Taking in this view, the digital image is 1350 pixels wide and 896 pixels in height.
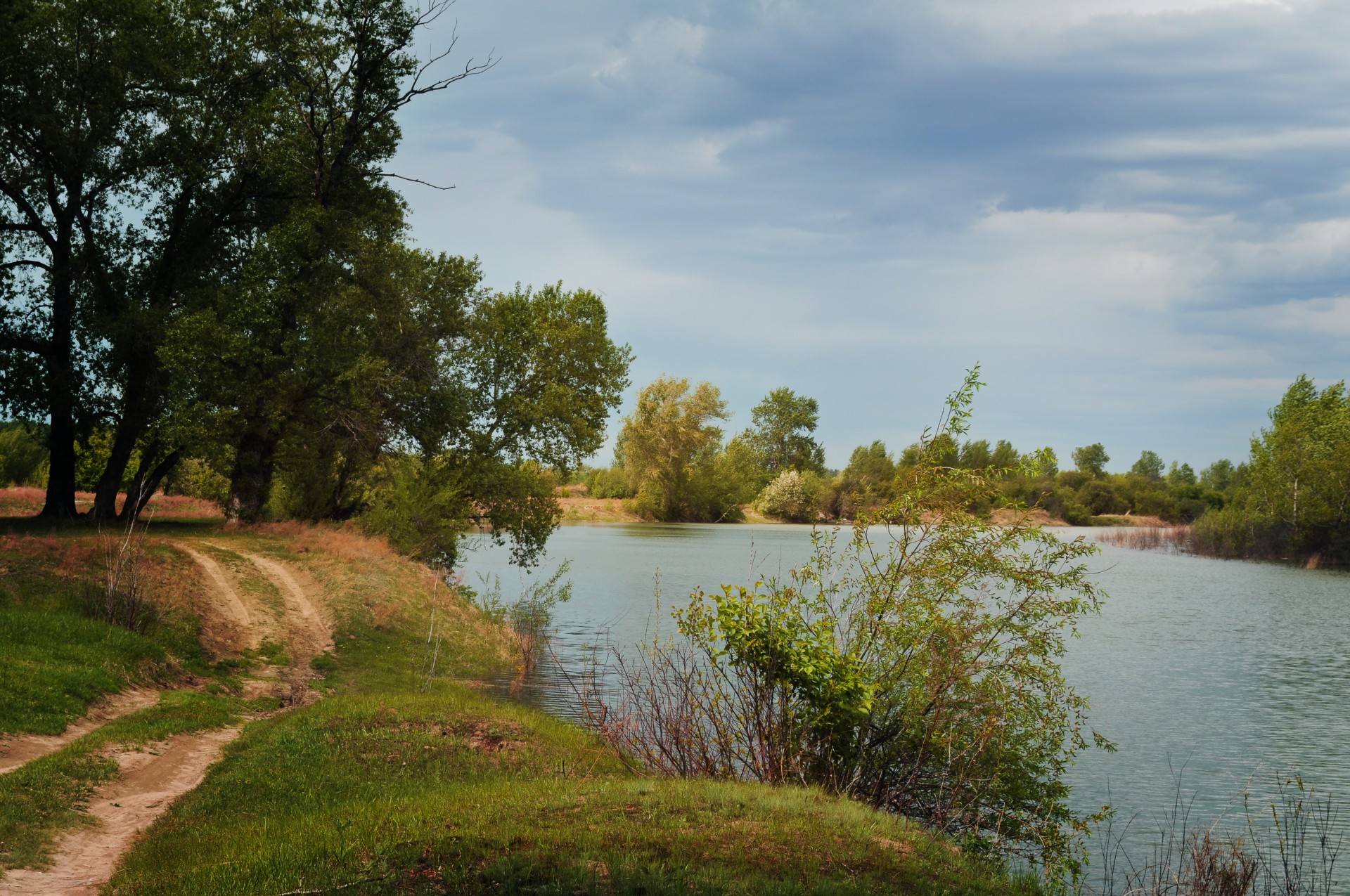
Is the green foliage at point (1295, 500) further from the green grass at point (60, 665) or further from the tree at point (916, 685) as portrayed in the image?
the green grass at point (60, 665)

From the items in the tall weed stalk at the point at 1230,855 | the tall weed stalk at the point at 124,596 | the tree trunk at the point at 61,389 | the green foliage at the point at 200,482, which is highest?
the tree trunk at the point at 61,389

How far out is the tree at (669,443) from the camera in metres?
91.4

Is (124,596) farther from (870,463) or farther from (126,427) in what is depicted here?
(870,463)

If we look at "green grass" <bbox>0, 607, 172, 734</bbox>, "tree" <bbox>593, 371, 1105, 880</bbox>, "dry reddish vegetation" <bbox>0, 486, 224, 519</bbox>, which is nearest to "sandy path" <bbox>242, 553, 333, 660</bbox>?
"green grass" <bbox>0, 607, 172, 734</bbox>

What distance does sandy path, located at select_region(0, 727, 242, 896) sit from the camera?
26.3ft

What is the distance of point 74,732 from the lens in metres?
12.9

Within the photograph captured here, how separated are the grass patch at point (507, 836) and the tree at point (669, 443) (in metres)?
79.2

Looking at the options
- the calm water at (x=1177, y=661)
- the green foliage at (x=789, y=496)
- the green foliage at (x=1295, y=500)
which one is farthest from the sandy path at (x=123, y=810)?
the green foliage at (x=789, y=496)

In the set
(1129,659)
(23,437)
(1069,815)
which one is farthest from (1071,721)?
(23,437)

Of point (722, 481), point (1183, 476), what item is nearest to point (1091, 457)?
point (1183, 476)

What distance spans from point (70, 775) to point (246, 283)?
67.6ft

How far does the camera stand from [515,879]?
684 cm

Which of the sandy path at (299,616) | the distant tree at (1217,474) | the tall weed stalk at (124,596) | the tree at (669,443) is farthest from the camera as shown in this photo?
the distant tree at (1217,474)

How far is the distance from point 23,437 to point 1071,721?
6179cm
